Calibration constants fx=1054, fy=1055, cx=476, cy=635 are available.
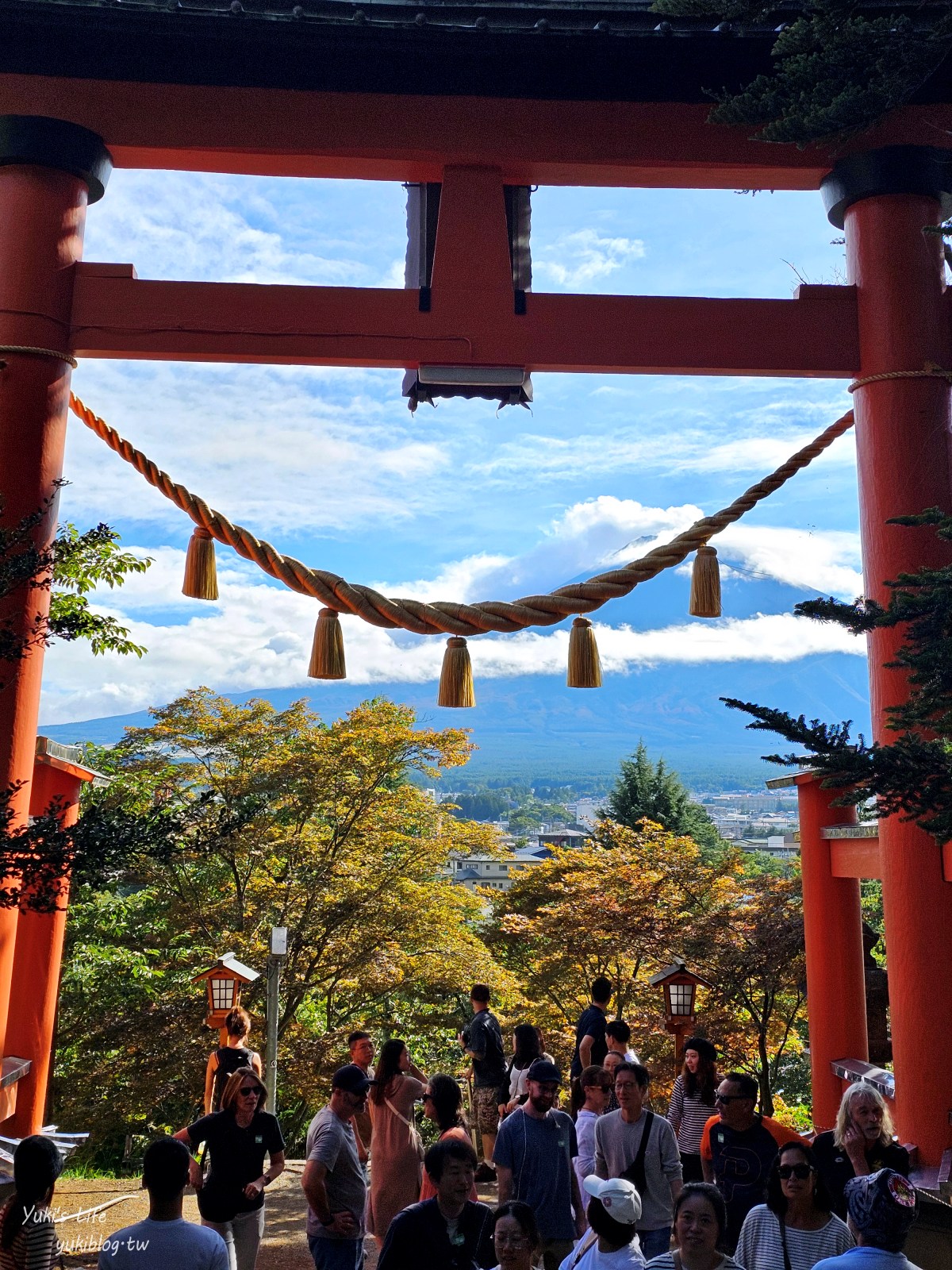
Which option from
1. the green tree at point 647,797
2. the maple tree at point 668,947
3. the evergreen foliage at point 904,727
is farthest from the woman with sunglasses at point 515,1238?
the green tree at point 647,797

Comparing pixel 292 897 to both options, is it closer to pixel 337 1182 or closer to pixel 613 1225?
pixel 337 1182

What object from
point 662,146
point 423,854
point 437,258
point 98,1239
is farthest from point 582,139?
point 423,854

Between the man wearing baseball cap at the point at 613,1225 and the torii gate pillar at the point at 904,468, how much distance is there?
2.37m

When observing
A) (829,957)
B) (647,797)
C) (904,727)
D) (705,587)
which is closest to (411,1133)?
(904,727)

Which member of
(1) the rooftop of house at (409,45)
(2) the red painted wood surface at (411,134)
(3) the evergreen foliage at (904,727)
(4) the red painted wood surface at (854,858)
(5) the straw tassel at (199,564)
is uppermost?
(1) the rooftop of house at (409,45)

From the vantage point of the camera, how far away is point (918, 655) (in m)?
2.84

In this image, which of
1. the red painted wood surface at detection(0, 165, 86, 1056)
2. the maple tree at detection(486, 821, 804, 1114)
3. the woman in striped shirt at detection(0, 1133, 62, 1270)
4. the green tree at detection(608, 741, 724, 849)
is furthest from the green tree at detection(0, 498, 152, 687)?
the green tree at detection(608, 741, 724, 849)

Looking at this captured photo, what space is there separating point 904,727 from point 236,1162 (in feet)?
7.98

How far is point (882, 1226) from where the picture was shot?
213 centimetres

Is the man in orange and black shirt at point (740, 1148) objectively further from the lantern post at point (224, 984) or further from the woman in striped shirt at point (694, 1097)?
the lantern post at point (224, 984)

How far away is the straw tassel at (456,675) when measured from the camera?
4.50 m

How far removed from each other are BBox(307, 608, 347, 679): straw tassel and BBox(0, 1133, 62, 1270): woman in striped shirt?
2241 millimetres

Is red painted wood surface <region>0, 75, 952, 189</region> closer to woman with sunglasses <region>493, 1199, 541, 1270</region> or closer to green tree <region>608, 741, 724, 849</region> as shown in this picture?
woman with sunglasses <region>493, 1199, 541, 1270</region>

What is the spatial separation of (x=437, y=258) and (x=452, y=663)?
1.84 metres
